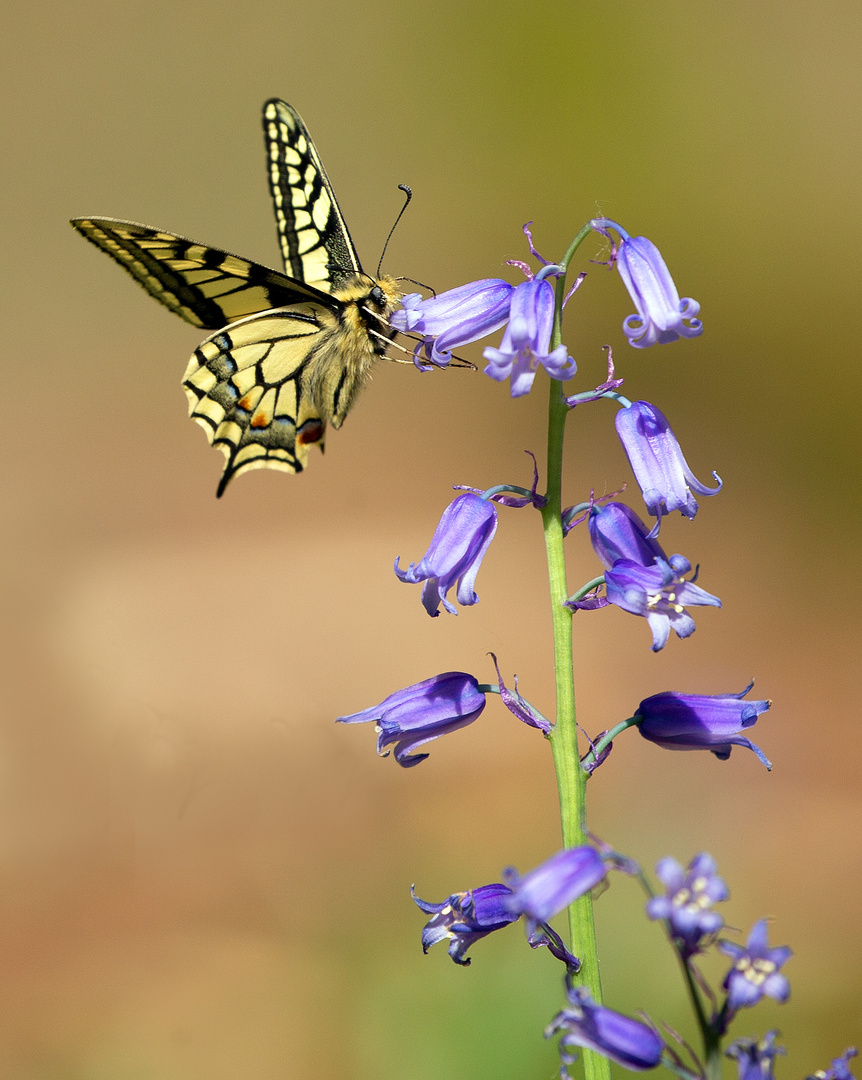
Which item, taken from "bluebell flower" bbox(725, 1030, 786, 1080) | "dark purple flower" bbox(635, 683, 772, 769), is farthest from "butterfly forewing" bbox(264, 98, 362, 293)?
"bluebell flower" bbox(725, 1030, 786, 1080)

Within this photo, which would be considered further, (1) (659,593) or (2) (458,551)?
(2) (458,551)

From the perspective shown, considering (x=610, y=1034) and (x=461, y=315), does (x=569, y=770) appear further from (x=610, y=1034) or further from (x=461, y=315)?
(x=461, y=315)

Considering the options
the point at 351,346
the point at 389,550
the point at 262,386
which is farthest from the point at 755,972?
the point at 389,550

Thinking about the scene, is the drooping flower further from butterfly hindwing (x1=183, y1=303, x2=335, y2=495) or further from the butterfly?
butterfly hindwing (x1=183, y1=303, x2=335, y2=495)

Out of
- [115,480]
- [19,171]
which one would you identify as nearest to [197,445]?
[115,480]

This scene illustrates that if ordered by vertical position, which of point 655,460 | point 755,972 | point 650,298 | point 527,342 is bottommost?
point 755,972
